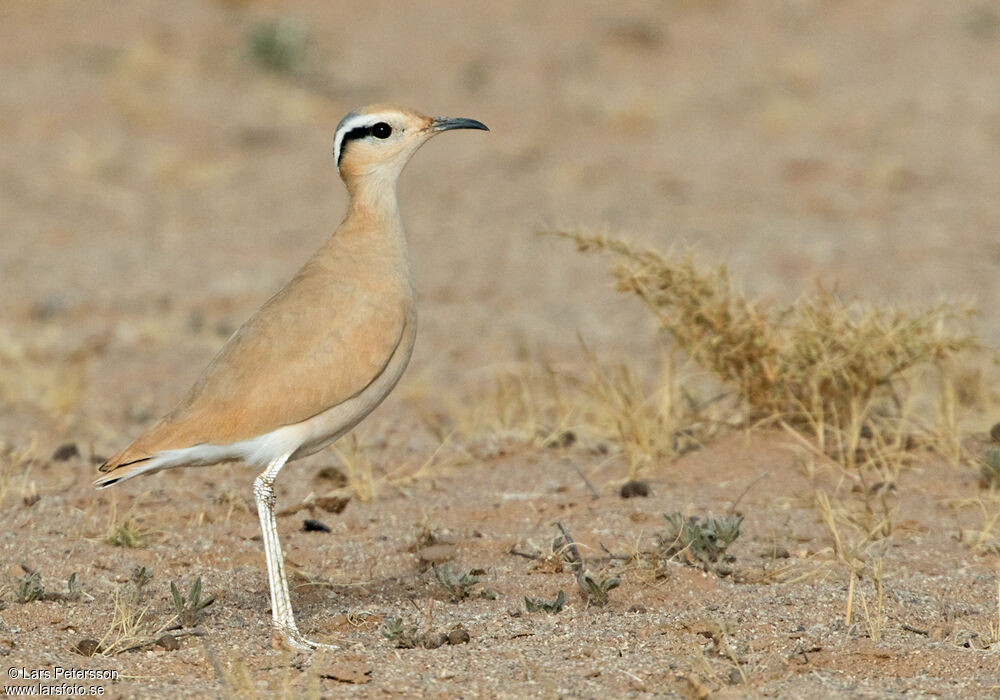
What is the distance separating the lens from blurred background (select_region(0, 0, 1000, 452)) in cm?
932

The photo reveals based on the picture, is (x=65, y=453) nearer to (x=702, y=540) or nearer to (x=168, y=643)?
(x=168, y=643)

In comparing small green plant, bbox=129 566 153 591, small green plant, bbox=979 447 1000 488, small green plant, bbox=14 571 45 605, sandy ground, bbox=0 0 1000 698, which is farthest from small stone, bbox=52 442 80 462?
small green plant, bbox=979 447 1000 488

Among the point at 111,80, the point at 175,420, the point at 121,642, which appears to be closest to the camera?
the point at 121,642

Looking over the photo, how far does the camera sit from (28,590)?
4.48 meters

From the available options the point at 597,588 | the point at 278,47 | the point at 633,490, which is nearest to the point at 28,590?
the point at 597,588

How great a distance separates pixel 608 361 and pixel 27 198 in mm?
6422

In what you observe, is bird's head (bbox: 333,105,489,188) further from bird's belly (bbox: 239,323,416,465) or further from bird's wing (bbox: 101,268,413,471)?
bird's belly (bbox: 239,323,416,465)

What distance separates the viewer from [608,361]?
27.9 ft

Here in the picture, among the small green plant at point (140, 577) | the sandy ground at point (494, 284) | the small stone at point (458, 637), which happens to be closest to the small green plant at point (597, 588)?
the sandy ground at point (494, 284)

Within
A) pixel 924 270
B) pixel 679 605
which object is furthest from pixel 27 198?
pixel 679 605

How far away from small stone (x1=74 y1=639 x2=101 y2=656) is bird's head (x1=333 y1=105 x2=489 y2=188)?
1.82 m

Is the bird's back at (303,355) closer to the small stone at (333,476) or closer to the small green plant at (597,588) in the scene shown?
the small green plant at (597,588)

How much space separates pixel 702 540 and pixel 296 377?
1.48 m

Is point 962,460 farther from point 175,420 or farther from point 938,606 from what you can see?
point 175,420
